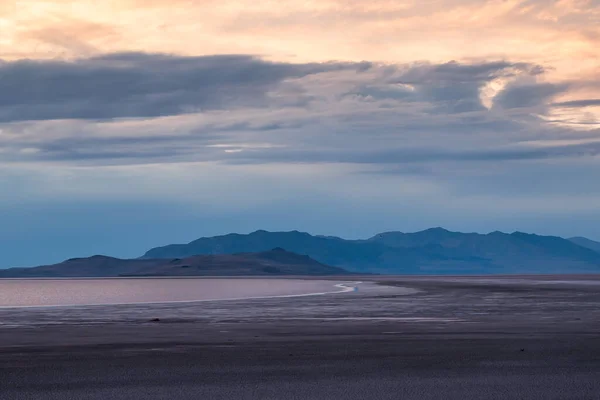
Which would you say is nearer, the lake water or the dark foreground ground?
the dark foreground ground

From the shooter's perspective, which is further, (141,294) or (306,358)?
(141,294)

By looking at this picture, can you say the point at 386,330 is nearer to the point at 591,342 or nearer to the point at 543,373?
the point at 591,342

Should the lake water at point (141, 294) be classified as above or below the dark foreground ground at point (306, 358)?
above

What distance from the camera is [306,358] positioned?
21906 millimetres

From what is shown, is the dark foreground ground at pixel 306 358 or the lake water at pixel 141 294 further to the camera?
the lake water at pixel 141 294

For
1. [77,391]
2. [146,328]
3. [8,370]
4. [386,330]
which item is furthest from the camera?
[146,328]

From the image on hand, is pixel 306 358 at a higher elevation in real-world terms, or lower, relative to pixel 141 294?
lower

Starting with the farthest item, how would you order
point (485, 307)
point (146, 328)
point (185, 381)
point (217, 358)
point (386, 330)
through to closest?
point (485, 307) → point (146, 328) → point (386, 330) → point (217, 358) → point (185, 381)

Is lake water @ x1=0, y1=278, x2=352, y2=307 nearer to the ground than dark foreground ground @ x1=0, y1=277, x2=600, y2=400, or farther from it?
farther from it

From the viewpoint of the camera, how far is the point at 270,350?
2414 centimetres

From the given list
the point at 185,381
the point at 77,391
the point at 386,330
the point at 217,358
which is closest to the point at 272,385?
the point at 185,381

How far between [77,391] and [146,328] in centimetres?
1773

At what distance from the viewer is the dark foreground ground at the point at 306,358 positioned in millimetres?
16625

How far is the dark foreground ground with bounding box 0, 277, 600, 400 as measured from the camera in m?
16.6
